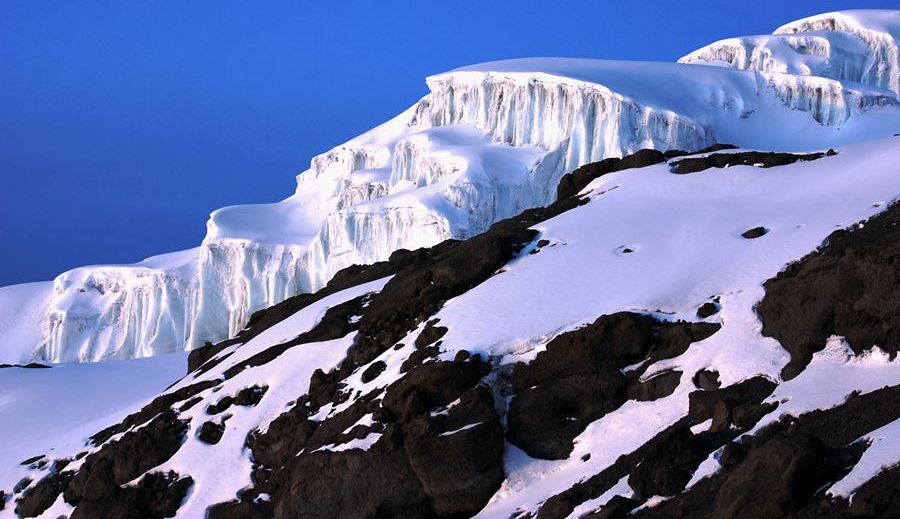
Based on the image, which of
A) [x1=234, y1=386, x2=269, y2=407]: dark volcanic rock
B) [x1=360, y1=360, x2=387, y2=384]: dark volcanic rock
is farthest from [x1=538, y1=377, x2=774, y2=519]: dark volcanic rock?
[x1=234, y1=386, x2=269, y2=407]: dark volcanic rock

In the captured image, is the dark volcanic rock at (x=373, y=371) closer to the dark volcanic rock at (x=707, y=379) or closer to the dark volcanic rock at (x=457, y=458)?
the dark volcanic rock at (x=457, y=458)

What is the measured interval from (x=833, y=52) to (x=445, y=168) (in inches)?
1148

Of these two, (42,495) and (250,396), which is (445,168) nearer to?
(250,396)

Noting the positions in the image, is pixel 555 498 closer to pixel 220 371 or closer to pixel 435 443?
pixel 435 443

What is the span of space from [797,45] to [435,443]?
6508cm

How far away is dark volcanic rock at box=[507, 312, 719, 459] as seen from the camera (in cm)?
2173

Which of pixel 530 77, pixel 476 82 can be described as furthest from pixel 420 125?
pixel 530 77

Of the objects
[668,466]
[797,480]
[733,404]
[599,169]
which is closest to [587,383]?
[733,404]

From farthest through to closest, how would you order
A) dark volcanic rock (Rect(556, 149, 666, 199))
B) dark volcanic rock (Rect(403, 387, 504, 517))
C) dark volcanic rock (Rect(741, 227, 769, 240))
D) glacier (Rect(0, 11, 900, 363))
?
glacier (Rect(0, 11, 900, 363)) → dark volcanic rock (Rect(556, 149, 666, 199)) → dark volcanic rock (Rect(741, 227, 769, 240)) → dark volcanic rock (Rect(403, 387, 504, 517))

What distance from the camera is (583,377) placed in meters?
22.3

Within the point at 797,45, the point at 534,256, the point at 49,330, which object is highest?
the point at 534,256

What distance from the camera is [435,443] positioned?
21469 mm

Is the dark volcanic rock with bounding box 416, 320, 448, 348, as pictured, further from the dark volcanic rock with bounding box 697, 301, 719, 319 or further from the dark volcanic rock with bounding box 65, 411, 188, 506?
the dark volcanic rock with bounding box 65, 411, 188, 506

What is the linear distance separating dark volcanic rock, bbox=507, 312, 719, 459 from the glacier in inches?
1447
